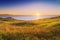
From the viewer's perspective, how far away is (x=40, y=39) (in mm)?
9148

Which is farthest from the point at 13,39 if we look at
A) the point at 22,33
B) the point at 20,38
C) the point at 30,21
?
the point at 30,21

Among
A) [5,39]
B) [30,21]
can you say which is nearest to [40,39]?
[5,39]

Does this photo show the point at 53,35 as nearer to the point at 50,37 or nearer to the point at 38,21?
the point at 50,37

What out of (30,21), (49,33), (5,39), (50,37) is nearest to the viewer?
(5,39)

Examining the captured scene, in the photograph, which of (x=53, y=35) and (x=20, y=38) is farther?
(x=53, y=35)

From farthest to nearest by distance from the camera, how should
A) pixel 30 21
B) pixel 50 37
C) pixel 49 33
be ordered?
pixel 30 21 → pixel 49 33 → pixel 50 37

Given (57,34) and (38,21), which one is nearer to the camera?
(57,34)

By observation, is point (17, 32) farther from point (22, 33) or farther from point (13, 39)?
point (13, 39)

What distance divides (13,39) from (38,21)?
6.32m

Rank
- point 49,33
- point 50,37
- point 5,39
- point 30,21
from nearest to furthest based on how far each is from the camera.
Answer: point 5,39, point 50,37, point 49,33, point 30,21

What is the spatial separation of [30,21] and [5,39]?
5.82 m

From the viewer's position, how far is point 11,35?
30.9 ft

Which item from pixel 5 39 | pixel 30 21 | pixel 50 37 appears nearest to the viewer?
pixel 5 39

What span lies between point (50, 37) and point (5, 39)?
8.03 ft
